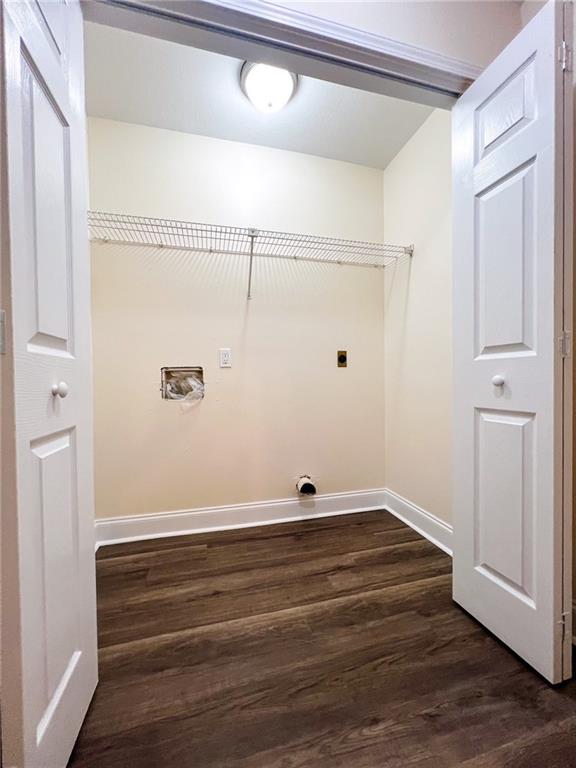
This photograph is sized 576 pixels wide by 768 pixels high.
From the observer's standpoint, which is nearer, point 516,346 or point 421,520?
point 516,346

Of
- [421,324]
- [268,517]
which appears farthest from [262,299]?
[268,517]

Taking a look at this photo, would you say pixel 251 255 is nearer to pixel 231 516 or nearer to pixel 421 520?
pixel 231 516

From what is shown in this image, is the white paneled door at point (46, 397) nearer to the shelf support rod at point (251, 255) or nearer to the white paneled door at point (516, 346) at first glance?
the shelf support rod at point (251, 255)

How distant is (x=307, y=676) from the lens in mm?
977

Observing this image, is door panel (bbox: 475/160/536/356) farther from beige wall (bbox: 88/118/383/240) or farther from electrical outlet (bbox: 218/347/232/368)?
electrical outlet (bbox: 218/347/232/368)

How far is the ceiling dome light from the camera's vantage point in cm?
146

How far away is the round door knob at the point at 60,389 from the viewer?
27.7 inches

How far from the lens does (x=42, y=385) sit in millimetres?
658

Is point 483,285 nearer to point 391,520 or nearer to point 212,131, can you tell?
point 391,520

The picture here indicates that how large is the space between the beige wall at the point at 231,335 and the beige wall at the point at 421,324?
127 mm

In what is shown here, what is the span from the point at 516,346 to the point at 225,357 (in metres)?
1.48

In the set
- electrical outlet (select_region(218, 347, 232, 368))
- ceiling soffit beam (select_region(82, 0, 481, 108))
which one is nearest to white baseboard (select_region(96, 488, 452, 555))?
electrical outlet (select_region(218, 347, 232, 368))

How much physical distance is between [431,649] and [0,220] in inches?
65.2

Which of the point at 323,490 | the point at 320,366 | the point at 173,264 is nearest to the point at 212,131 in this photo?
the point at 173,264
